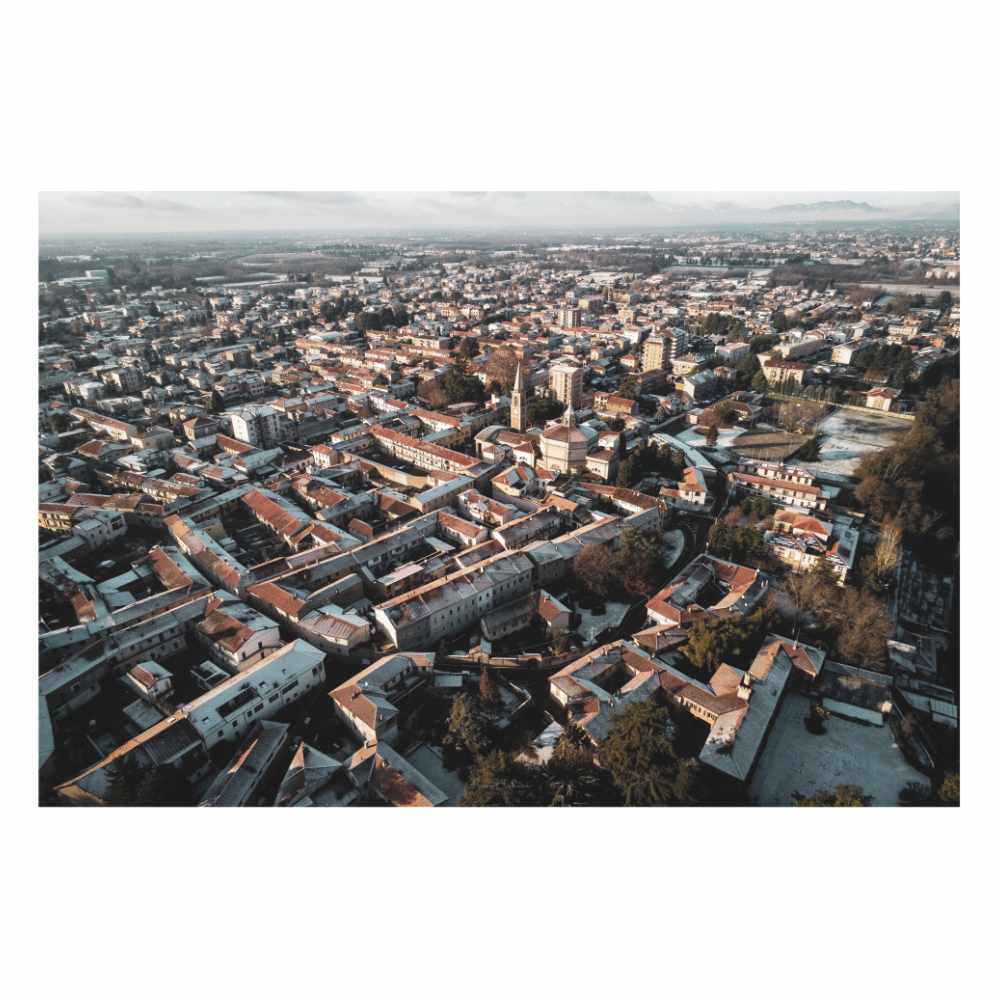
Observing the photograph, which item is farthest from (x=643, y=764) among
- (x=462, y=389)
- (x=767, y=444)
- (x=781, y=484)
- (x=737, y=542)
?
(x=462, y=389)

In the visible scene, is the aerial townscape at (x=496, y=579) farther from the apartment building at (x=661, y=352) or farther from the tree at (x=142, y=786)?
the apartment building at (x=661, y=352)

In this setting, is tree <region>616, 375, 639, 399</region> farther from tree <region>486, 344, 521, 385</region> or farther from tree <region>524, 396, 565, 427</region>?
tree <region>486, 344, 521, 385</region>

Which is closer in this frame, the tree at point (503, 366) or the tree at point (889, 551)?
the tree at point (889, 551)

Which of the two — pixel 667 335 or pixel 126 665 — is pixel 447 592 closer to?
pixel 126 665

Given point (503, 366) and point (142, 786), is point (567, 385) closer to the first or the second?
point (503, 366)

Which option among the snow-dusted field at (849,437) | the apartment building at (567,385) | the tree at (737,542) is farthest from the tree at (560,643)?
the apartment building at (567,385)

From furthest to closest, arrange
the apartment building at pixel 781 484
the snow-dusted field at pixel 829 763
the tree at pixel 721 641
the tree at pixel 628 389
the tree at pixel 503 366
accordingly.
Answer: the tree at pixel 503 366 → the tree at pixel 628 389 → the apartment building at pixel 781 484 → the tree at pixel 721 641 → the snow-dusted field at pixel 829 763

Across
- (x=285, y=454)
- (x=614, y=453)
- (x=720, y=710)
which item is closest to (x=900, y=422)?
(x=614, y=453)
